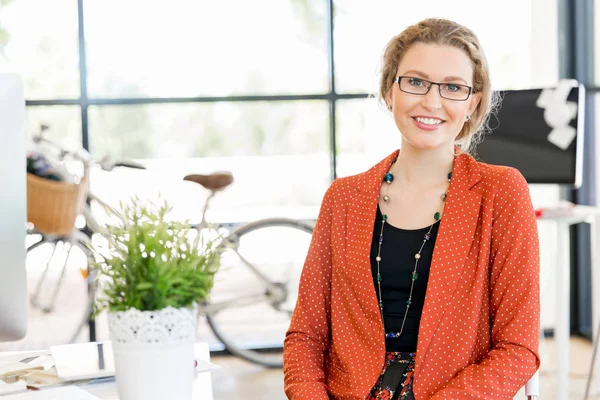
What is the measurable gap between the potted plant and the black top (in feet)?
2.43

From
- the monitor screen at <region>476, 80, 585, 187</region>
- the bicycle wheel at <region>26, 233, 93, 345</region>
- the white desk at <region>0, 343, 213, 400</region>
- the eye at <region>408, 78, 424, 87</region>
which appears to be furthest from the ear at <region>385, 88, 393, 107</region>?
the bicycle wheel at <region>26, 233, 93, 345</region>

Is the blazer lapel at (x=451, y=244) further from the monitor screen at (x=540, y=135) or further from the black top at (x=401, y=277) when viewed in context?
the monitor screen at (x=540, y=135)

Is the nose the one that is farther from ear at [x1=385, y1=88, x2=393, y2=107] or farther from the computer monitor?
the computer monitor

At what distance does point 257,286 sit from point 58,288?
0.90 metres

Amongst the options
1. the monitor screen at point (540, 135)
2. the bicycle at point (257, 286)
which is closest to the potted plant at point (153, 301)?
the monitor screen at point (540, 135)

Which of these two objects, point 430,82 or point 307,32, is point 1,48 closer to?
point 307,32

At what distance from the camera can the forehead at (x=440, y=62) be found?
171 cm

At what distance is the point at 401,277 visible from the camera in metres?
1.70


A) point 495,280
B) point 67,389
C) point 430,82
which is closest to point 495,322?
point 495,280

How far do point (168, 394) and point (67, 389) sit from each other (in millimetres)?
336

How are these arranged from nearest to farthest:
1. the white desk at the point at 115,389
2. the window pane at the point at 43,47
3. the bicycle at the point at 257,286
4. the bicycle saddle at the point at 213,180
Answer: the white desk at the point at 115,389
the bicycle saddle at the point at 213,180
the bicycle at the point at 257,286
the window pane at the point at 43,47

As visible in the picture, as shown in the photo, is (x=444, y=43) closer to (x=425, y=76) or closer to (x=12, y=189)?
(x=425, y=76)

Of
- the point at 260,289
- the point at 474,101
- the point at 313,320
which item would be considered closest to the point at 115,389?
the point at 313,320

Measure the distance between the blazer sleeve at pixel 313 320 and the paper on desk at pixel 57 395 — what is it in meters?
0.52
